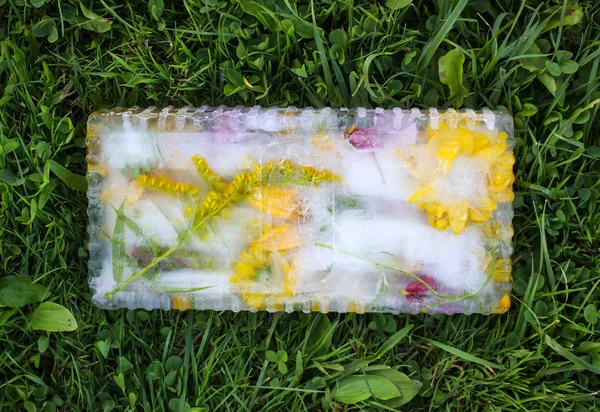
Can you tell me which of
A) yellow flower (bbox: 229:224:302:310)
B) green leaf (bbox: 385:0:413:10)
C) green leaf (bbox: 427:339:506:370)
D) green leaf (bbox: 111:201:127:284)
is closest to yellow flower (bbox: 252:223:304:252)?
yellow flower (bbox: 229:224:302:310)

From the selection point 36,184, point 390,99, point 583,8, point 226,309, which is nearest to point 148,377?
point 226,309

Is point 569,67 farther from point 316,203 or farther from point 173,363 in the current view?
point 173,363

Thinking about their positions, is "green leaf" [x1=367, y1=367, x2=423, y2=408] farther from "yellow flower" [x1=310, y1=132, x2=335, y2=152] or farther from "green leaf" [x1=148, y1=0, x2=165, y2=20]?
"green leaf" [x1=148, y1=0, x2=165, y2=20]

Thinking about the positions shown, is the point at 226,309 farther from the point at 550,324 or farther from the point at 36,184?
the point at 550,324

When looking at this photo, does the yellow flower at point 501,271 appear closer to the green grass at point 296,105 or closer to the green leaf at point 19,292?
the green grass at point 296,105

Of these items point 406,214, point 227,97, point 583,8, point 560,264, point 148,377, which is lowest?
point 148,377

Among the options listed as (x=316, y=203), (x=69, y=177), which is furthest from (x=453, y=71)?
(x=69, y=177)

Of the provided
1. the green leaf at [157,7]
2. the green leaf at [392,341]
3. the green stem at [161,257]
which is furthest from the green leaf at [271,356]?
the green leaf at [157,7]
